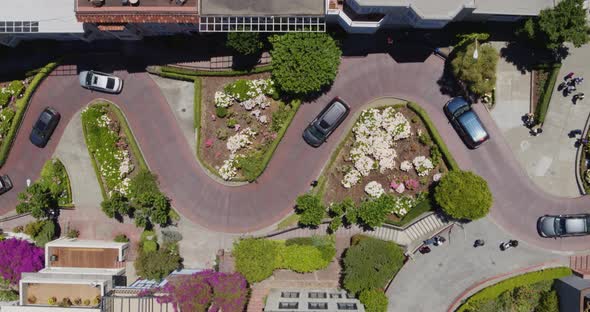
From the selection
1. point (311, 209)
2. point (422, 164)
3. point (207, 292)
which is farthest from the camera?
point (422, 164)

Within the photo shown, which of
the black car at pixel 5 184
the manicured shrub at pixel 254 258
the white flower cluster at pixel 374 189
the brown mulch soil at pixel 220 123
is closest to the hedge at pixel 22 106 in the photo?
the black car at pixel 5 184

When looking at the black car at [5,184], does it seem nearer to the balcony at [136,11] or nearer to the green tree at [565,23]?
the balcony at [136,11]

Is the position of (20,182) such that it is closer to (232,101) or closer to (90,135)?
(90,135)

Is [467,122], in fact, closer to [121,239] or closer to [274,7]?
[274,7]

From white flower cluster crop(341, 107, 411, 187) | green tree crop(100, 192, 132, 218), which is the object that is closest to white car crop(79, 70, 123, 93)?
green tree crop(100, 192, 132, 218)

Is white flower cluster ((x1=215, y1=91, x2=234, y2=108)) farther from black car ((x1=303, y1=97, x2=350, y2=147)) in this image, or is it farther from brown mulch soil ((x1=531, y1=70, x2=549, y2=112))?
brown mulch soil ((x1=531, y1=70, x2=549, y2=112))

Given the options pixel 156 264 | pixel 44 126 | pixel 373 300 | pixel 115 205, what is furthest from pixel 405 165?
pixel 44 126
